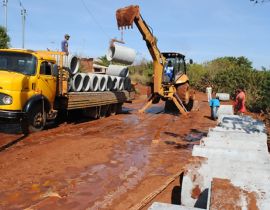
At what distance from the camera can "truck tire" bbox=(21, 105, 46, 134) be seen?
1032 cm

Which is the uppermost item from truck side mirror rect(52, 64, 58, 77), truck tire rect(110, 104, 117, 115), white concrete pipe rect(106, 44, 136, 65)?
white concrete pipe rect(106, 44, 136, 65)

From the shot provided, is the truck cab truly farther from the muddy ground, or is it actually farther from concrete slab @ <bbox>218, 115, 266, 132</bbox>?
concrete slab @ <bbox>218, 115, 266, 132</bbox>

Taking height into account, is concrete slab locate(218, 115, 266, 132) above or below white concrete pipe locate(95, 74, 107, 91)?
below

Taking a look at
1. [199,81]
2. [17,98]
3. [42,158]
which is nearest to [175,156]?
[42,158]

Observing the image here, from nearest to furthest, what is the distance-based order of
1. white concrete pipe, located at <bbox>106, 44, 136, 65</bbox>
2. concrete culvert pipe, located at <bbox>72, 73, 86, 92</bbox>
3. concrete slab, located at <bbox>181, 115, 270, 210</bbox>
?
concrete slab, located at <bbox>181, 115, 270, 210</bbox>
concrete culvert pipe, located at <bbox>72, 73, 86, 92</bbox>
white concrete pipe, located at <bbox>106, 44, 136, 65</bbox>

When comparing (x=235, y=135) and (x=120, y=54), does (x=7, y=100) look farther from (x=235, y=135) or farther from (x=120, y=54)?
(x=120, y=54)

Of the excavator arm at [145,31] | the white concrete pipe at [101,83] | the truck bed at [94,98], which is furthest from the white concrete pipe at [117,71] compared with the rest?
the white concrete pipe at [101,83]

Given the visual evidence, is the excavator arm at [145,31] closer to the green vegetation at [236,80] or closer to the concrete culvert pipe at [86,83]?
the concrete culvert pipe at [86,83]

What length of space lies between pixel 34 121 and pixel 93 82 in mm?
3964

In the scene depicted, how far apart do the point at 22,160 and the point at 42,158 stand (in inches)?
17.0

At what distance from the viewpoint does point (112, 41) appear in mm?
14867

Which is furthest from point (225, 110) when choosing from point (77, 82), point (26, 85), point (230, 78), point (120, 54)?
point (230, 78)

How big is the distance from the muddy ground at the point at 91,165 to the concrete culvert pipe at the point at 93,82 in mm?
1727

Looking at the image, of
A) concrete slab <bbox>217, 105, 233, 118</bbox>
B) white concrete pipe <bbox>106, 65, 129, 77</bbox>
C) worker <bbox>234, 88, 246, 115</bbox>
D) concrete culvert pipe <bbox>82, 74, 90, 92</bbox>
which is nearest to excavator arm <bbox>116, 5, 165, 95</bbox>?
white concrete pipe <bbox>106, 65, 129, 77</bbox>
